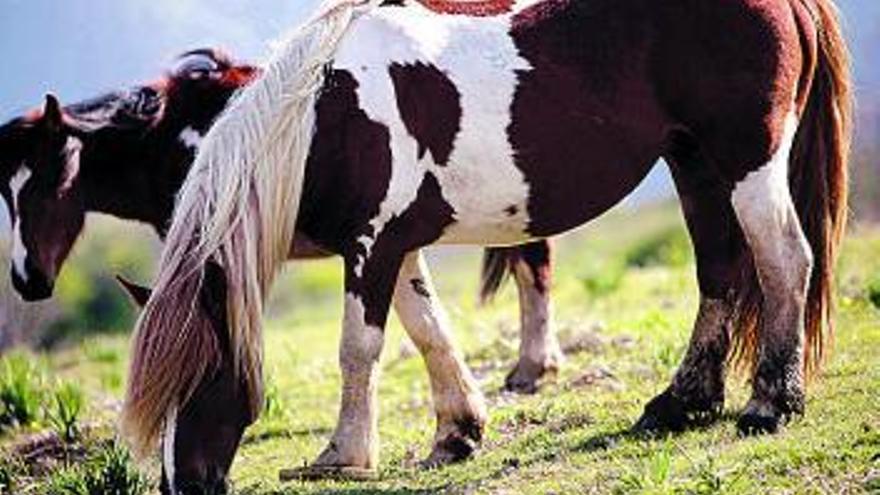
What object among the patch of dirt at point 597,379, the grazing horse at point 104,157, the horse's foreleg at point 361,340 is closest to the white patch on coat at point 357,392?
the horse's foreleg at point 361,340

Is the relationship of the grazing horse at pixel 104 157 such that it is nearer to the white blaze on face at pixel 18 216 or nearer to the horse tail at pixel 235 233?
the white blaze on face at pixel 18 216

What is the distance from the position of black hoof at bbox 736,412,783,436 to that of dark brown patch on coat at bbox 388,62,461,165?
1.73m

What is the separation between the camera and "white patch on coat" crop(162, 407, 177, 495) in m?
6.03

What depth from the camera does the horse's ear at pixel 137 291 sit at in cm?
622

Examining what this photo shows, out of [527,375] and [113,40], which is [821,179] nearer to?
[527,375]

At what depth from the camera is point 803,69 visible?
6.92 m

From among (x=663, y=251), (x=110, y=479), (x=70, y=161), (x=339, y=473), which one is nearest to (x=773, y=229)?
(x=339, y=473)

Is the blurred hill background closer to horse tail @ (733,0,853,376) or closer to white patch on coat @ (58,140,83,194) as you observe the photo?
white patch on coat @ (58,140,83,194)

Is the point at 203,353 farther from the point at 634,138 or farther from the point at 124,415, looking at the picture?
the point at 634,138

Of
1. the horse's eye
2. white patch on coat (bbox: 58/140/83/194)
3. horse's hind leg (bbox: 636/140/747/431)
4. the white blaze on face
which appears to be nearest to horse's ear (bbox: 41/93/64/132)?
white patch on coat (bbox: 58/140/83/194)

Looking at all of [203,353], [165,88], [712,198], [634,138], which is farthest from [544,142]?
[165,88]

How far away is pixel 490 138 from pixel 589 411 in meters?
2.03

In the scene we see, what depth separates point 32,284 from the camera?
818 centimetres

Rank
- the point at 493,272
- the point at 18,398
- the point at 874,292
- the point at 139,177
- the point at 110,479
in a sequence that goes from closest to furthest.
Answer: the point at 110,479
the point at 139,177
the point at 18,398
the point at 493,272
the point at 874,292
